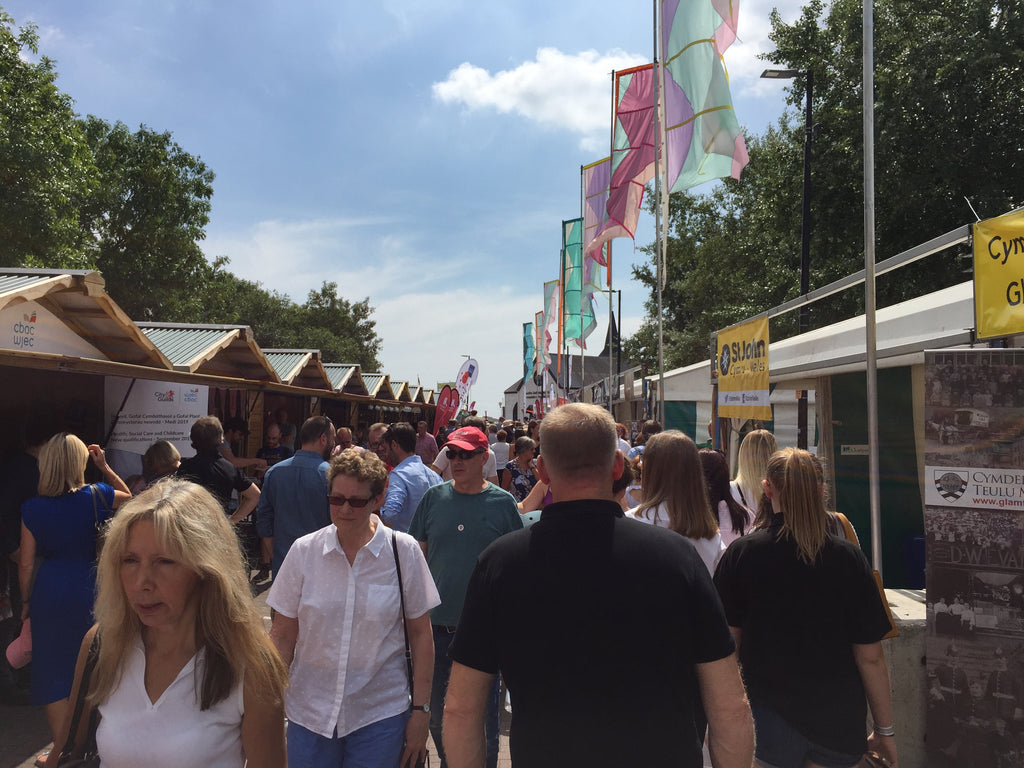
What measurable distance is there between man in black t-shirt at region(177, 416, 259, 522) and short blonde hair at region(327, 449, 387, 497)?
336 cm

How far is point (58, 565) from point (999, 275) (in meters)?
5.14

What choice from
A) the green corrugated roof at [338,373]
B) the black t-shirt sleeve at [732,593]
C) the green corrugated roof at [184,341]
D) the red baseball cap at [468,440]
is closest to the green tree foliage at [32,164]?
the green corrugated roof at [338,373]

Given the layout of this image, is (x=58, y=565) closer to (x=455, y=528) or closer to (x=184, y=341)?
(x=455, y=528)

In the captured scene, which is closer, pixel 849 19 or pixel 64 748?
pixel 64 748

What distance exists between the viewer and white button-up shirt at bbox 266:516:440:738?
9.75ft

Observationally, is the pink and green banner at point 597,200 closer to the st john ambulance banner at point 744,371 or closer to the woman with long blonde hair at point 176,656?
the st john ambulance banner at point 744,371

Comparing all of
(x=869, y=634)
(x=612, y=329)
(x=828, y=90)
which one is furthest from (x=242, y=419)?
(x=612, y=329)

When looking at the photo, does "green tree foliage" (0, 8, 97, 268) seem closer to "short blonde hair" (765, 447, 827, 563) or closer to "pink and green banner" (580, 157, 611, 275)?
"pink and green banner" (580, 157, 611, 275)

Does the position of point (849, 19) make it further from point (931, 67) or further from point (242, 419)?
point (242, 419)

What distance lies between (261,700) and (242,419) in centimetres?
1315

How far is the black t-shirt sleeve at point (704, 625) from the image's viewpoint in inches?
76.3

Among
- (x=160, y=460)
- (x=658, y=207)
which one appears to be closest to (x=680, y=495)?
(x=160, y=460)

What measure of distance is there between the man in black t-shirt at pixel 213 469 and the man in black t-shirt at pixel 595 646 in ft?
15.5

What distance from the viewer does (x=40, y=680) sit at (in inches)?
167
